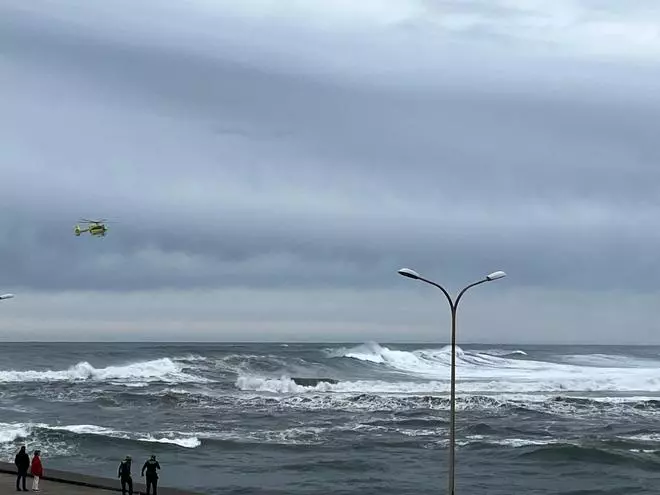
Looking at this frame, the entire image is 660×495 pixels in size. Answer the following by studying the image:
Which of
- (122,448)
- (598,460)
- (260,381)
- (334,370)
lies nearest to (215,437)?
(122,448)

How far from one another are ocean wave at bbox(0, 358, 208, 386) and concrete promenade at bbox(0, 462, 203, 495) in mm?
41464

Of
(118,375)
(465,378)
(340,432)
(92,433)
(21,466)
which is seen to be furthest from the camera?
(465,378)

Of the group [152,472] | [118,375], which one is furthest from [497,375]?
[152,472]

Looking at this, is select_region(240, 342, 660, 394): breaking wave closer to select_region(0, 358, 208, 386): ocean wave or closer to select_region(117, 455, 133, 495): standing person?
select_region(0, 358, 208, 386): ocean wave

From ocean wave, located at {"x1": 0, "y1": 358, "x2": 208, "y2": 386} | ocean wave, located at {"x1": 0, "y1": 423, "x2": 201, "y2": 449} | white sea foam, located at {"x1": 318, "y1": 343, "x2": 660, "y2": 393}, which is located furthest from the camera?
ocean wave, located at {"x1": 0, "y1": 358, "x2": 208, "y2": 386}

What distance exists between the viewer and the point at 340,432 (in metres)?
36.5

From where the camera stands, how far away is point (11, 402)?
48438 millimetres

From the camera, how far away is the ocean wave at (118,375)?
6764 centimetres

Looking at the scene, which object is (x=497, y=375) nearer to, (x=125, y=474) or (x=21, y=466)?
(x=21, y=466)

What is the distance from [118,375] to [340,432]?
41564 mm

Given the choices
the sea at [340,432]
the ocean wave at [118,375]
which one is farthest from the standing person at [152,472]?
the ocean wave at [118,375]

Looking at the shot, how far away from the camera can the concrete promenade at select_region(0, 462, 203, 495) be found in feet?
65.8

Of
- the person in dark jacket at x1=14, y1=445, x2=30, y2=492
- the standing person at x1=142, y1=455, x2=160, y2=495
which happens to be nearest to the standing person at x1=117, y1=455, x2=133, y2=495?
the standing person at x1=142, y1=455, x2=160, y2=495

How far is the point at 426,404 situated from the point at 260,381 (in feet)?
64.3
